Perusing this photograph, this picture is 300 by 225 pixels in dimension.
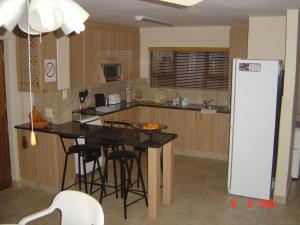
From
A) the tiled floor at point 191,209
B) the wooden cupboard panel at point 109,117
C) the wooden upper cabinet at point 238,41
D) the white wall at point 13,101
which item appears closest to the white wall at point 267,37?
the wooden upper cabinet at point 238,41

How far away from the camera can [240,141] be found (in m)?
4.76

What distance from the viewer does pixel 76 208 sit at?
257 cm

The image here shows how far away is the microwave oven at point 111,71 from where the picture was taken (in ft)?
20.7

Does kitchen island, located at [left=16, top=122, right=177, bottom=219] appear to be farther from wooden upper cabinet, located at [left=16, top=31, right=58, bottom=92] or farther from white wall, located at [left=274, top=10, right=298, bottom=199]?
white wall, located at [left=274, top=10, right=298, bottom=199]

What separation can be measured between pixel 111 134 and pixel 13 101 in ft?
5.29

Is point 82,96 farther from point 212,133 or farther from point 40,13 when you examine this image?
point 40,13

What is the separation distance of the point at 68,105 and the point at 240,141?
262cm

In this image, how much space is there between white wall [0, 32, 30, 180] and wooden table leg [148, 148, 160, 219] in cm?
218

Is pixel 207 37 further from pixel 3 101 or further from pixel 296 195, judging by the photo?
pixel 3 101

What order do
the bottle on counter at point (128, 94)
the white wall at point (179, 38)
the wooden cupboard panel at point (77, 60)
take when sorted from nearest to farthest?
the wooden cupboard panel at point (77, 60) < the white wall at point (179, 38) < the bottle on counter at point (128, 94)

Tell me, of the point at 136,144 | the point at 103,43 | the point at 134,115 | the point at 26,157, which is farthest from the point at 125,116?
the point at 136,144

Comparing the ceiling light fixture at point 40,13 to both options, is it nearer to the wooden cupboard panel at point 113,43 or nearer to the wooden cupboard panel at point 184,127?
A: the wooden cupboard panel at point 113,43

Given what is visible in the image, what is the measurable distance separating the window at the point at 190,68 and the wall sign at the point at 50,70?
281cm

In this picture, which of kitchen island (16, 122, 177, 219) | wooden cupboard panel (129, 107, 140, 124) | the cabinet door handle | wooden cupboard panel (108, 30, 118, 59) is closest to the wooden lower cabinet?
wooden cupboard panel (129, 107, 140, 124)
